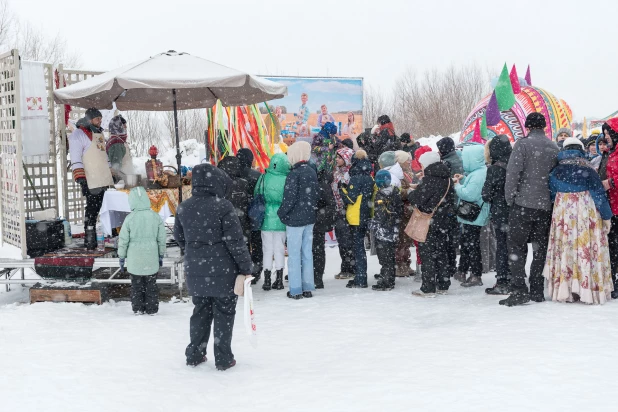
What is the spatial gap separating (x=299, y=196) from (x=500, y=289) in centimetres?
274

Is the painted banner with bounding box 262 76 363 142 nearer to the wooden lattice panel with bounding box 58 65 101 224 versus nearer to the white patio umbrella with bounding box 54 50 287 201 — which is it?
the wooden lattice panel with bounding box 58 65 101 224

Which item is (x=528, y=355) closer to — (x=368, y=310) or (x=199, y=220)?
(x=368, y=310)

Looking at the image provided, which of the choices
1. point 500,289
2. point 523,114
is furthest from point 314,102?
point 500,289

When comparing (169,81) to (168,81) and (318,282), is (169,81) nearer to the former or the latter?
(168,81)

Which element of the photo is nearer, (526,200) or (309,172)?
(526,200)

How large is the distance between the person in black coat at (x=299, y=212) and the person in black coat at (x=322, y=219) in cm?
17

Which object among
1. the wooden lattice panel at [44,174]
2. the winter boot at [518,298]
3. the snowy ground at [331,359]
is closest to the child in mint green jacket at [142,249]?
the snowy ground at [331,359]

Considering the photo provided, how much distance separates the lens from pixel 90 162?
8.38 m

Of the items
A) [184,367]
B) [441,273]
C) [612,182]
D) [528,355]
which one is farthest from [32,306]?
[612,182]

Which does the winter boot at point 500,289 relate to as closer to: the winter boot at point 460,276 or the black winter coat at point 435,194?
the winter boot at point 460,276

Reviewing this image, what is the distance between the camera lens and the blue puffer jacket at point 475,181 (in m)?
7.39

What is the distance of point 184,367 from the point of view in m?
5.19

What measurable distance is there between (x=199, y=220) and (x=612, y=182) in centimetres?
459

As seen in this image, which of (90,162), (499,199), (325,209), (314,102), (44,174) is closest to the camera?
(499,199)
